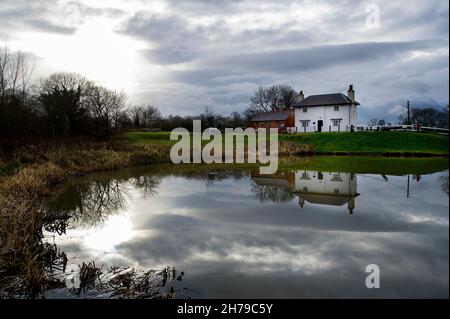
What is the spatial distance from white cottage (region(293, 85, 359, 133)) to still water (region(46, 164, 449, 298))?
33118mm

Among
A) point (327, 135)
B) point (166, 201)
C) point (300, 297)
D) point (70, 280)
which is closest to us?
point (300, 297)

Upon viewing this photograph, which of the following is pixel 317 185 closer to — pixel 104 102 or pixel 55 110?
pixel 55 110

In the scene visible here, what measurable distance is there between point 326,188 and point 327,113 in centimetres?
3563

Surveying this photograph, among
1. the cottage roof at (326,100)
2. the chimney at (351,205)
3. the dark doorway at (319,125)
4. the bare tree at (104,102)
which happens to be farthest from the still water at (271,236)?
the dark doorway at (319,125)

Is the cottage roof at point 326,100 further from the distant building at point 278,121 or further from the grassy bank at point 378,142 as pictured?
the grassy bank at point 378,142

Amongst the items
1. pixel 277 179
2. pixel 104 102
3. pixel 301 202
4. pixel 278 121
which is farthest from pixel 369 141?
pixel 104 102

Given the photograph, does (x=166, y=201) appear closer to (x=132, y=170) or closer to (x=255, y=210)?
(x=255, y=210)

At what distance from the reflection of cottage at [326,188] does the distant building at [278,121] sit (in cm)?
3383

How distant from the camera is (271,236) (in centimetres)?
938

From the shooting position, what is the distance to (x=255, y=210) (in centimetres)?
1241

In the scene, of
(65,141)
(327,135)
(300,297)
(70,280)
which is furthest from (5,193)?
(327,135)

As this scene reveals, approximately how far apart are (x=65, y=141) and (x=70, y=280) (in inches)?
845

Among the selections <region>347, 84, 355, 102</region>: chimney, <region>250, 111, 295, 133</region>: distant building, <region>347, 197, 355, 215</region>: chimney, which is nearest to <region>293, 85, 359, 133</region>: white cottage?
<region>347, 84, 355, 102</region>: chimney

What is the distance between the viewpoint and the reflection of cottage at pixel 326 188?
13.9 meters
